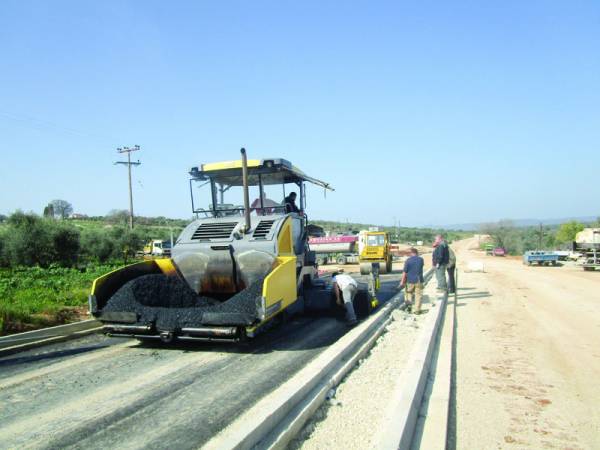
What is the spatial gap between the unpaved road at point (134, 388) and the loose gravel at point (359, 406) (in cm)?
75

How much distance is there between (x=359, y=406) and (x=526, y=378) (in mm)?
2448

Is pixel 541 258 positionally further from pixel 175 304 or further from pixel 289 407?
pixel 289 407

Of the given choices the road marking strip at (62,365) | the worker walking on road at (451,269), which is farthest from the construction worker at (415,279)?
the road marking strip at (62,365)

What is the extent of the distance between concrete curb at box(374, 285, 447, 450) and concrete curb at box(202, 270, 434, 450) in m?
0.68

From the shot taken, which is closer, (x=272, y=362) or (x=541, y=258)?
(x=272, y=362)

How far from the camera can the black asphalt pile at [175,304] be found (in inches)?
239

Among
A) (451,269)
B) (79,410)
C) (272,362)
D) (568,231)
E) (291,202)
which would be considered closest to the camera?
(79,410)

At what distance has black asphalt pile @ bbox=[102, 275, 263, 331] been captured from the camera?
606 centimetres

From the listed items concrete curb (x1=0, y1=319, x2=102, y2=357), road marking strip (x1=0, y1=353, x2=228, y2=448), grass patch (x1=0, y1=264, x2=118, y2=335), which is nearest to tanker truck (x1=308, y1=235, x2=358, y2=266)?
grass patch (x1=0, y1=264, x2=118, y2=335)

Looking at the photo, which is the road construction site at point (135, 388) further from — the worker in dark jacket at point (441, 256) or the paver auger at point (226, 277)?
the worker in dark jacket at point (441, 256)

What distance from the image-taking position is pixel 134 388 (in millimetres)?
4953

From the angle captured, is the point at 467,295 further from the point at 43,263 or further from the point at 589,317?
the point at 43,263

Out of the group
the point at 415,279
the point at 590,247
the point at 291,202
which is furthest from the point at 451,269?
the point at 590,247

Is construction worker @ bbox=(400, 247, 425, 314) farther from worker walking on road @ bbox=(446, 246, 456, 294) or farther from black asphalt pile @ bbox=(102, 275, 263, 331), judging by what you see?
black asphalt pile @ bbox=(102, 275, 263, 331)
